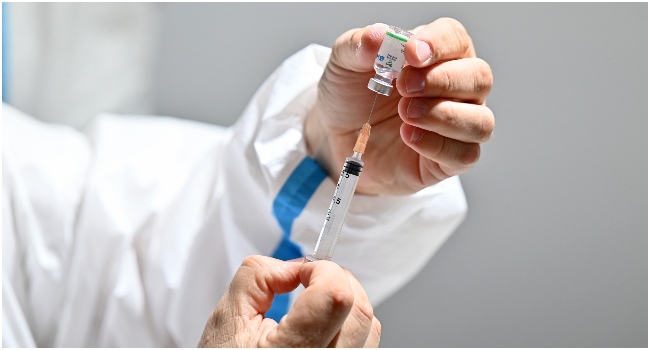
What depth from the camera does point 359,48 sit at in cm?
82

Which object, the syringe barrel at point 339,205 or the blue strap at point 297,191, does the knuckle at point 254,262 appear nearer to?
the syringe barrel at point 339,205

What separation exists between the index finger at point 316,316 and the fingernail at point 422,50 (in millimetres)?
317

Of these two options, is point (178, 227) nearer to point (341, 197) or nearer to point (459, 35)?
point (341, 197)

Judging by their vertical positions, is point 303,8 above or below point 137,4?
above

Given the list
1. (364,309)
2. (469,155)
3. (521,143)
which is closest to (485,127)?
(469,155)

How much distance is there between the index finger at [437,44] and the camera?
753 millimetres

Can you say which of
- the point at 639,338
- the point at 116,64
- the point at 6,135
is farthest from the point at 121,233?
the point at 639,338

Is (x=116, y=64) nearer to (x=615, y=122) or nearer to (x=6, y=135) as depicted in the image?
(x=6, y=135)

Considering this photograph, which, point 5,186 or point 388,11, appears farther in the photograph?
point 388,11

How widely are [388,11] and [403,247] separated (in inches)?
23.6

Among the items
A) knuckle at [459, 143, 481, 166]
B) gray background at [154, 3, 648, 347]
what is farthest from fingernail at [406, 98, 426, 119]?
gray background at [154, 3, 648, 347]

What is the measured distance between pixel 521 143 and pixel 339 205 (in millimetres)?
698

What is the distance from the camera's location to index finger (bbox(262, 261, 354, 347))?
589 mm

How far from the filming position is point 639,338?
4.83 feet
